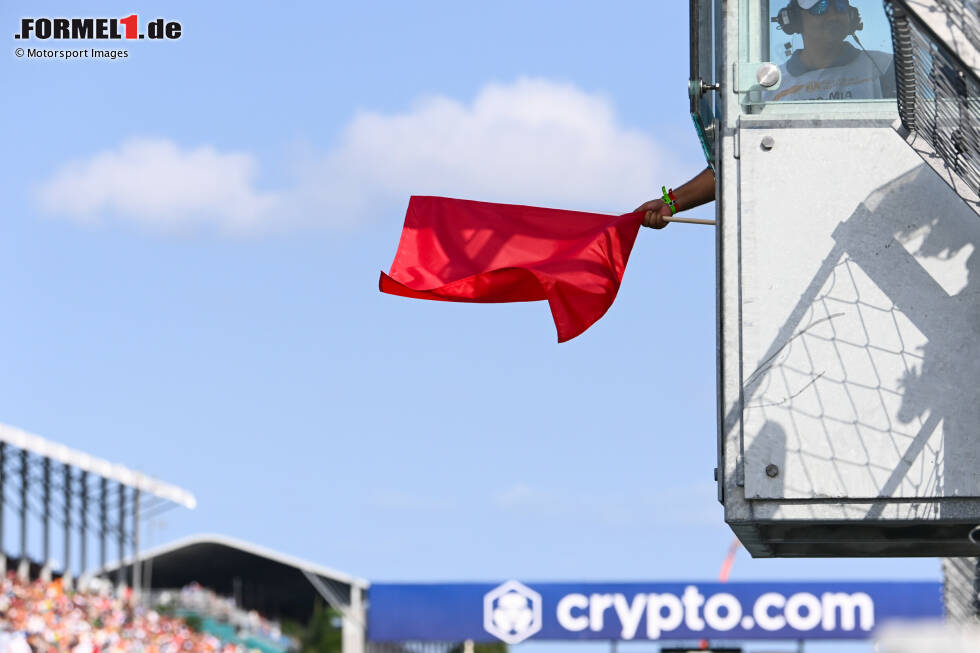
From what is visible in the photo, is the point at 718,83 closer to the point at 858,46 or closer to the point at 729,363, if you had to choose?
the point at 858,46

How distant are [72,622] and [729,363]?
117ft

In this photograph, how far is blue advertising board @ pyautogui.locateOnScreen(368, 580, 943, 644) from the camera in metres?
38.0

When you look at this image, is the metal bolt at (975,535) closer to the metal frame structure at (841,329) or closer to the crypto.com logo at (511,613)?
the metal frame structure at (841,329)

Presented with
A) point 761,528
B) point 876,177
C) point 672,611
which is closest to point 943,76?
point 876,177

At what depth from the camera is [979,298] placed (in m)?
6.80

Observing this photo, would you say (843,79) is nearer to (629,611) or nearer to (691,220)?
(691,220)

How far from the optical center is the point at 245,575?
75.1m

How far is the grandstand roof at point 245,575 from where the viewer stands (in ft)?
217

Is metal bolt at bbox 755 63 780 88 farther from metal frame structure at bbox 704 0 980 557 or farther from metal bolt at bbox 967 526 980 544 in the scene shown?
metal bolt at bbox 967 526 980 544

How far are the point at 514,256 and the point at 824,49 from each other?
2.22 metres

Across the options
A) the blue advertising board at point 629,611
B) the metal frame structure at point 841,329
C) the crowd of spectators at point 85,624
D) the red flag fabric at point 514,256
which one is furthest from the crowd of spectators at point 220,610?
the metal frame structure at point 841,329

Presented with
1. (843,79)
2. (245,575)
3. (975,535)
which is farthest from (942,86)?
(245,575)

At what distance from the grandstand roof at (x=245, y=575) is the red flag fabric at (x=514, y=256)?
5231 cm

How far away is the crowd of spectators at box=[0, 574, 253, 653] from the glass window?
25.7 metres
